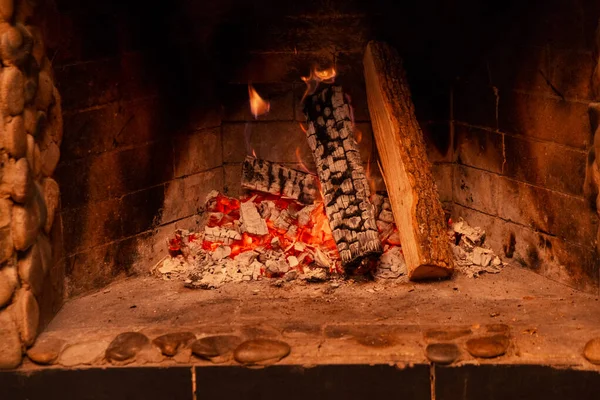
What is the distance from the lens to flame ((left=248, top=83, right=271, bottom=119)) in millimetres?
4645

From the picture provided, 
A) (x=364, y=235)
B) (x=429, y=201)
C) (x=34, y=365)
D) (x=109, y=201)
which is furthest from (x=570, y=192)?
(x=34, y=365)

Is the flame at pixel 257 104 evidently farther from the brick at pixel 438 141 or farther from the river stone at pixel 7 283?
the river stone at pixel 7 283

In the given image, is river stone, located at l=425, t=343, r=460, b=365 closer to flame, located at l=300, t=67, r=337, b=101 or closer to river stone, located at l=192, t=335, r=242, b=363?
river stone, located at l=192, t=335, r=242, b=363

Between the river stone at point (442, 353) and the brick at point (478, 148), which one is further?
the brick at point (478, 148)

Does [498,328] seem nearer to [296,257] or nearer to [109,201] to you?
[296,257]

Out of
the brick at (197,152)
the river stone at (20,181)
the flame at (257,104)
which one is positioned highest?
the flame at (257,104)

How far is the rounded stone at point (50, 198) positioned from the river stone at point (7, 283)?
279 mm

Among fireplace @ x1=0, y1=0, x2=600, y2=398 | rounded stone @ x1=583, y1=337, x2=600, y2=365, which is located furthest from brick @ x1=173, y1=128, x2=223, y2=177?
rounded stone @ x1=583, y1=337, x2=600, y2=365

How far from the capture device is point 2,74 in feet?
10.9

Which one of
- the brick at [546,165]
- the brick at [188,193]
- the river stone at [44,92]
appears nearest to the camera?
the river stone at [44,92]

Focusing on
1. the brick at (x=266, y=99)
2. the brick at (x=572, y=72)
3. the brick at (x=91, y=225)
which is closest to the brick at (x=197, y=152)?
the brick at (x=266, y=99)

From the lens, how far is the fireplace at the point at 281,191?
344 cm

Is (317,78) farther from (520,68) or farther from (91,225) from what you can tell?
(91,225)

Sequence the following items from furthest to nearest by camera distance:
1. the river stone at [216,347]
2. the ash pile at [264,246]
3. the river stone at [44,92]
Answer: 1. the ash pile at [264,246]
2. the river stone at [44,92]
3. the river stone at [216,347]
